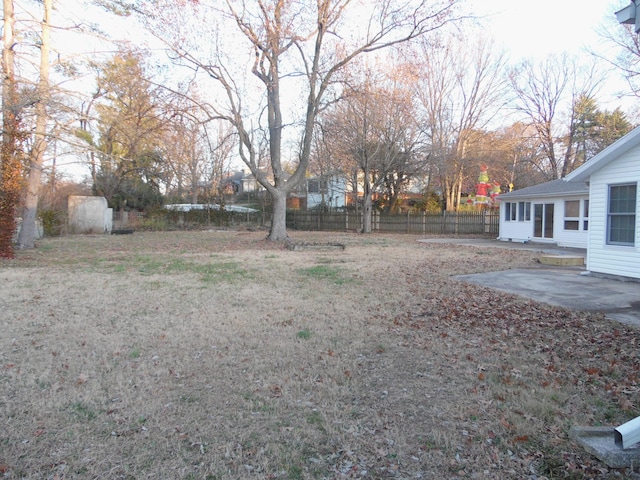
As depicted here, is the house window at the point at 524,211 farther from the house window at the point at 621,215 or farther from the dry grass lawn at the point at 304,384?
the dry grass lawn at the point at 304,384

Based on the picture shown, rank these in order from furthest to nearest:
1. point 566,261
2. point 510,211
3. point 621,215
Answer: point 510,211 → point 566,261 → point 621,215

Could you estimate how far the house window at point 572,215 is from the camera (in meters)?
18.4

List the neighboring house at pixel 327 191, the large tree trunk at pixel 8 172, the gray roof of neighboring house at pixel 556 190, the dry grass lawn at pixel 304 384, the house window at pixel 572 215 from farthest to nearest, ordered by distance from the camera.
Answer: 1. the neighboring house at pixel 327 191
2. the house window at pixel 572 215
3. the gray roof of neighboring house at pixel 556 190
4. the large tree trunk at pixel 8 172
5. the dry grass lawn at pixel 304 384

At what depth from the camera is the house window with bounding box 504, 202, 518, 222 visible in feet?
74.2

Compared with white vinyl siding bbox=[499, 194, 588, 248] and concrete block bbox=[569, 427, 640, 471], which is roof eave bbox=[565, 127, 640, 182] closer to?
concrete block bbox=[569, 427, 640, 471]

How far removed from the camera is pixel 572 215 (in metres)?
18.7

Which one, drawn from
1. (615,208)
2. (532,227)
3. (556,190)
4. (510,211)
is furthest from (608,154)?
(510,211)

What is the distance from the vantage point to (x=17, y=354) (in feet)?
15.6

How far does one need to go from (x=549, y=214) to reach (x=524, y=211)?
1773mm

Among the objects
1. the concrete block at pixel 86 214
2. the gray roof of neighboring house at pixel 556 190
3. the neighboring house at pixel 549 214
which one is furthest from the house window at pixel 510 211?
the concrete block at pixel 86 214

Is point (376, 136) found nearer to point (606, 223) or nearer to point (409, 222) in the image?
point (409, 222)

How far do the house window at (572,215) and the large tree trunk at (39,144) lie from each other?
20.2 meters

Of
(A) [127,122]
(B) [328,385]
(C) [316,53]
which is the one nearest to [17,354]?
(B) [328,385]

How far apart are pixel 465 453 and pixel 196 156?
39.2 metres
